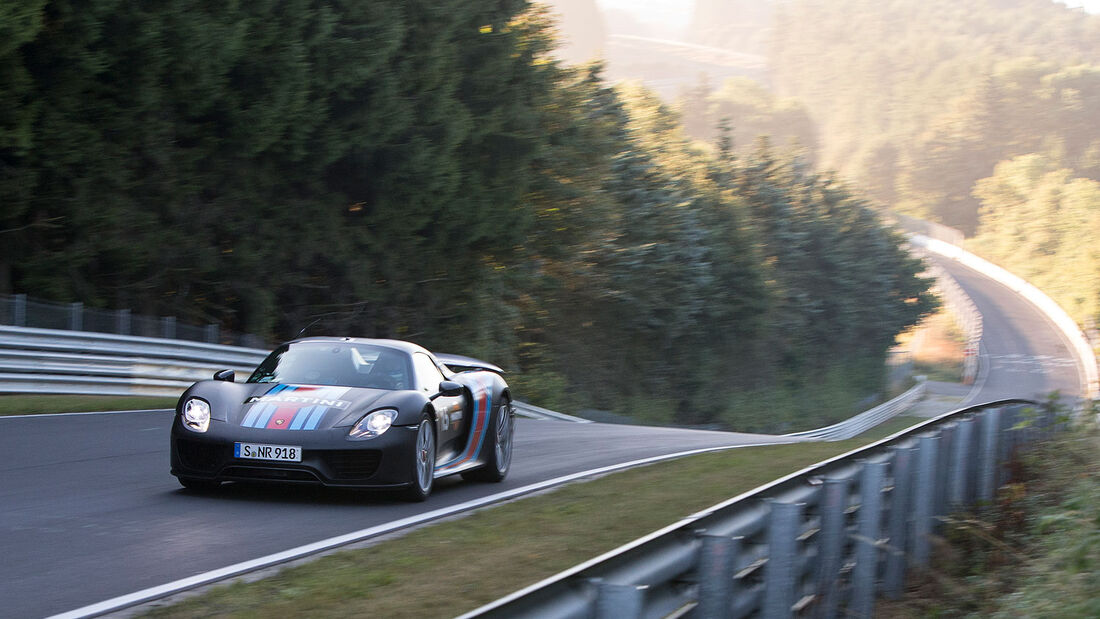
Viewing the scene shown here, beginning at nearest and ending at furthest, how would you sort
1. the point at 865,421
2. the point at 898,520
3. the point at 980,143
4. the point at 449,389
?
the point at 898,520, the point at 449,389, the point at 865,421, the point at 980,143

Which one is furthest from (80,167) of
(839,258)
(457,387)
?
(839,258)

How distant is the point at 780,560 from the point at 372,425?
356cm

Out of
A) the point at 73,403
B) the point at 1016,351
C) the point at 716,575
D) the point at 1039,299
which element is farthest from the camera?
the point at 1039,299

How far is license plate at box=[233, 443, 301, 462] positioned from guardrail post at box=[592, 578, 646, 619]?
4.78 metres

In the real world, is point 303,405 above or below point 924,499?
above

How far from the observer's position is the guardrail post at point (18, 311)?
640 inches

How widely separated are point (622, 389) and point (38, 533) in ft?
123

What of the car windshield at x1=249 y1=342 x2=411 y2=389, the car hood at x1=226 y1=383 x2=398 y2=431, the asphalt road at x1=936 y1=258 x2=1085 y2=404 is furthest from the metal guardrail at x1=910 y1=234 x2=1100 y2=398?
the car hood at x1=226 y1=383 x2=398 y2=431

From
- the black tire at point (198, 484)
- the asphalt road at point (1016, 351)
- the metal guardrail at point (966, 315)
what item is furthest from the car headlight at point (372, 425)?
the metal guardrail at point (966, 315)

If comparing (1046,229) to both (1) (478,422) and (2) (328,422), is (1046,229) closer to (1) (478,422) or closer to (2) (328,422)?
(1) (478,422)

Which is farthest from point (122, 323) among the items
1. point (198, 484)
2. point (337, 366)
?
point (198, 484)

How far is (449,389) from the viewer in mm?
9375

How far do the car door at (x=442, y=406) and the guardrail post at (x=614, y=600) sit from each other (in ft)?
18.2

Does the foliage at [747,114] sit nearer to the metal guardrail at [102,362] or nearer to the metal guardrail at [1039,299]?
the metal guardrail at [1039,299]
